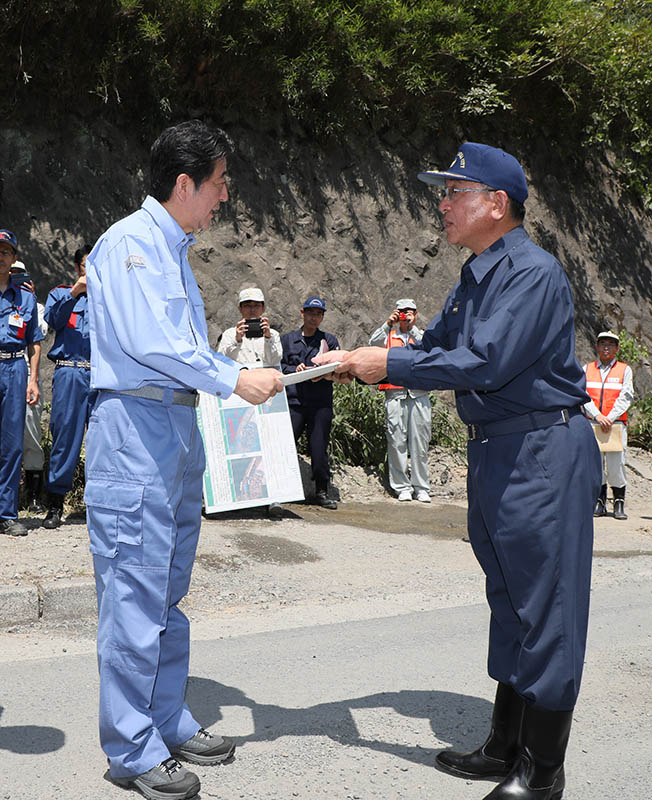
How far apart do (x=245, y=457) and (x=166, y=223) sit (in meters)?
5.48

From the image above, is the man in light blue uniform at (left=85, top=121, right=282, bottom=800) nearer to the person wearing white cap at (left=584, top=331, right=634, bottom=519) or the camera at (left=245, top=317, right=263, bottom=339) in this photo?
the camera at (left=245, top=317, right=263, bottom=339)

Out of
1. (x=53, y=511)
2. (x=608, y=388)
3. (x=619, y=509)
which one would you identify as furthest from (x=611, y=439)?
(x=53, y=511)

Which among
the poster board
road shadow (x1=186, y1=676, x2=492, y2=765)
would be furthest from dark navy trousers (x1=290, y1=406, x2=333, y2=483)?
Result: road shadow (x1=186, y1=676, x2=492, y2=765)

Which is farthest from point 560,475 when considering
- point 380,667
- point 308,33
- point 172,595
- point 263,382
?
point 308,33

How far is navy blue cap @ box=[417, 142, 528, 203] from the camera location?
3270 mm

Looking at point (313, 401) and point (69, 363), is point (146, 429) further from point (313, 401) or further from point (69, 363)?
point (313, 401)

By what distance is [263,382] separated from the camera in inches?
130

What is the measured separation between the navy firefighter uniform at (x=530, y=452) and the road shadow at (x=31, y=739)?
1796mm

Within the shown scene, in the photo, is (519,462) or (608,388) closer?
(519,462)

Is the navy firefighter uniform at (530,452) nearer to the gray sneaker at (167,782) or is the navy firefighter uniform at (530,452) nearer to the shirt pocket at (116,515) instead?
the shirt pocket at (116,515)

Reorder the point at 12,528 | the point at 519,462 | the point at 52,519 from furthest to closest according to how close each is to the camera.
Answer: the point at 52,519 → the point at 12,528 → the point at 519,462

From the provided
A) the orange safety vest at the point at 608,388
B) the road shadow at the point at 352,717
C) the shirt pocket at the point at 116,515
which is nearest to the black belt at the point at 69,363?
the road shadow at the point at 352,717

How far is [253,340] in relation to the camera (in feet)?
30.9

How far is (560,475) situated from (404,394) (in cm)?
752
